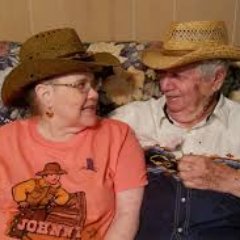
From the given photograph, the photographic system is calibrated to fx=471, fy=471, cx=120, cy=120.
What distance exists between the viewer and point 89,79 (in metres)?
1.37

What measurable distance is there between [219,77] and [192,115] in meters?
0.15

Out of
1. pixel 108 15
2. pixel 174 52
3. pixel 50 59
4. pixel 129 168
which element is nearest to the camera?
pixel 50 59

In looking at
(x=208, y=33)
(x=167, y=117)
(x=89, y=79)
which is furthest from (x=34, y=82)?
(x=208, y=33)

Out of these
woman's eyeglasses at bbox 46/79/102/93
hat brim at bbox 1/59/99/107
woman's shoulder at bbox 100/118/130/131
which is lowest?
woman's shoulder at bbox 100/118/130/131

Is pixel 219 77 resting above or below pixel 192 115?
above

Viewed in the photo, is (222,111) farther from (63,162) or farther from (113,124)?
(63,162)

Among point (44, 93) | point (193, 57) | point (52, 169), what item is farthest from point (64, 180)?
point (193, 57)

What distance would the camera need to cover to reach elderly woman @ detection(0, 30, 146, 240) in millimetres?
1339

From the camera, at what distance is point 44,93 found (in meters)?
1.38

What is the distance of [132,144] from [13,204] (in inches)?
15.6

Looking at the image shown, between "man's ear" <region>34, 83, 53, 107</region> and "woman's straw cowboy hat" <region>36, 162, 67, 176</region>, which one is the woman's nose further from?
"woman's straw cowboy hat" <region>36, 162, 67, 176</region>

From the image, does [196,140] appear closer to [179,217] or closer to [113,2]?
[179,217]

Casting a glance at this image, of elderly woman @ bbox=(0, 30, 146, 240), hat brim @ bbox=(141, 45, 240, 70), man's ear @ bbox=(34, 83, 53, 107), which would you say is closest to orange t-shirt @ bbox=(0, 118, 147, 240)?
elderly woman @ bbox=(0, 30, 146, 240)

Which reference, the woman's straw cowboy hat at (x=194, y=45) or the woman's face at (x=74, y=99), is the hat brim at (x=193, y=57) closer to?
the woman's straw cowboy hat at (x=194, y=45)
